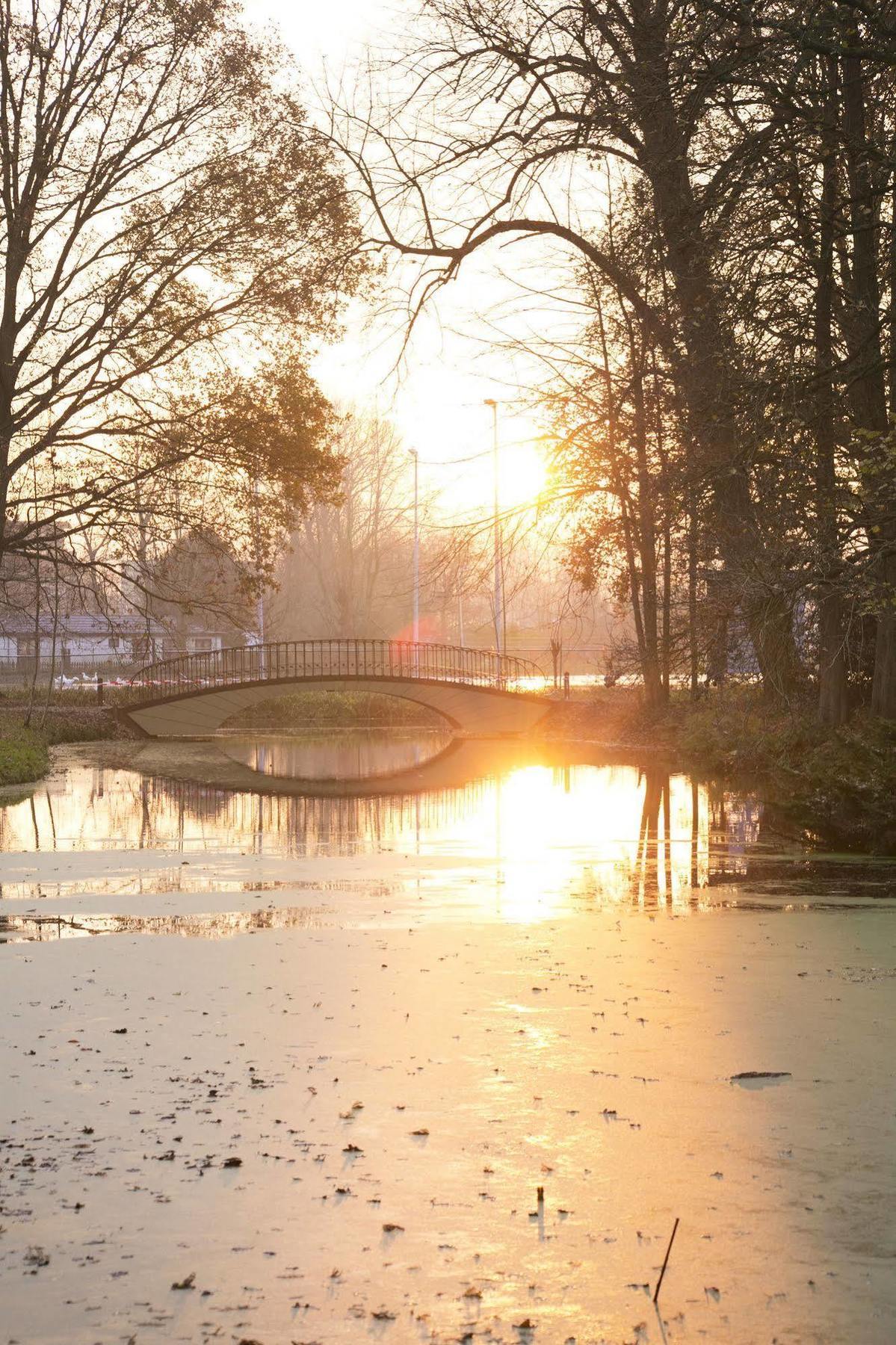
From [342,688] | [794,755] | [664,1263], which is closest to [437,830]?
[794,755]

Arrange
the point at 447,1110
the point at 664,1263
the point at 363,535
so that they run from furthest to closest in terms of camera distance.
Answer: the point at 363,535 → the point at 447,1110 → the point at 664,1263

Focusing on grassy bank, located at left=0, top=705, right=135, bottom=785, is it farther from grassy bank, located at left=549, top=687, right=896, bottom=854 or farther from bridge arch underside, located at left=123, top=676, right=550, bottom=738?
grassy bank, located at left=549, top=687, right=896, bottom=854

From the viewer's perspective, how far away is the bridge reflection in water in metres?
9.91

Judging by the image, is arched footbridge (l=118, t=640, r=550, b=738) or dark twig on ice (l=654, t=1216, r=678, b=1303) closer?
dark twig on ice (l=654, t=1216, r=678, b=1303)

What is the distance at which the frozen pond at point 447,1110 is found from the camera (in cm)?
319

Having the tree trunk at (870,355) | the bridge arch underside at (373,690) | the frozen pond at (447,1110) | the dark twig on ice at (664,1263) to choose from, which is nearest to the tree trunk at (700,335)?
the tree trunk at (870,355)

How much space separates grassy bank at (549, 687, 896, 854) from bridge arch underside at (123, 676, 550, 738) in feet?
18.0

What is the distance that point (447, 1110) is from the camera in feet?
14.5

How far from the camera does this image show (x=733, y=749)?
60.2ft

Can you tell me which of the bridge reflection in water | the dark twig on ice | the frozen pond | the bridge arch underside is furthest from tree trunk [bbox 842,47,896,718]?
the bridge arch underside

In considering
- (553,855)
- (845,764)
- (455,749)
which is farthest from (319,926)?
(455,749)

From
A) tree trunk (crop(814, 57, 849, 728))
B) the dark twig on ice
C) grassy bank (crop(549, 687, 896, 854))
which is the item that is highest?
tree trunk (crop(814, 57, 849, 728))

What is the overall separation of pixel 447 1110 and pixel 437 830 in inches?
376

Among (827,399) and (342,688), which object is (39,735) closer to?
→ (342,688)
